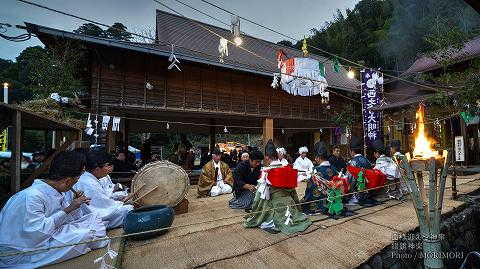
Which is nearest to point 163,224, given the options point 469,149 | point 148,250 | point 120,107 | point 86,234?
point 148,250

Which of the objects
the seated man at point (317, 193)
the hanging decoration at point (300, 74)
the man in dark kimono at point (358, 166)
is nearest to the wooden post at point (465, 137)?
the hanging decoration at point (300, 74)

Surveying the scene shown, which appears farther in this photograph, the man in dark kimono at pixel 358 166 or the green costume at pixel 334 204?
the man in dark kimono at pixel 358 166

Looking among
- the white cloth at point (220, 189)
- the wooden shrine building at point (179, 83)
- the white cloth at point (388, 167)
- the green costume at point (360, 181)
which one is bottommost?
the white cloth at point (220, 189)

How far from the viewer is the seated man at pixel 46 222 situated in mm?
3074

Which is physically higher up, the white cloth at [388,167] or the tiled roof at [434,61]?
the tiled roof at [434,61]

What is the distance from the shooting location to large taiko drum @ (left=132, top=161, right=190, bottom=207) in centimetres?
564

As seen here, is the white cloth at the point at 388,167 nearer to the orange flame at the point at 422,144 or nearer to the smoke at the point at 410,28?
the orange flame at the point at 422,144

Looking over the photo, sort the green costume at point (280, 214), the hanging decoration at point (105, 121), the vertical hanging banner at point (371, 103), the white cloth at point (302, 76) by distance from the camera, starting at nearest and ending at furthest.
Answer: the green costume at point (280, 214)
the hanging decoration at point (105, 121)
the white cloth at point (302, 76)
the vertical hanging banner at point (371, 103)

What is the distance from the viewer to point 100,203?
4.95 metres

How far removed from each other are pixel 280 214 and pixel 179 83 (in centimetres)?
860

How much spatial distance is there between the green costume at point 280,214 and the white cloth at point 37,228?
2.92 m

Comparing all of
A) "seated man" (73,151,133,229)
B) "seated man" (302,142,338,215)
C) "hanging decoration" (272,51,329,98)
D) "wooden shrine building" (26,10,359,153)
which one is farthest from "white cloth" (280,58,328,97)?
"seated man" (73,151,133,229)

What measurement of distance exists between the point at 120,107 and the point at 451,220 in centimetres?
1152

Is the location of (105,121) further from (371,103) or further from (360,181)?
(371,103)
